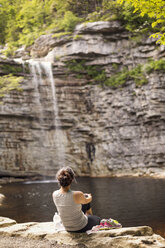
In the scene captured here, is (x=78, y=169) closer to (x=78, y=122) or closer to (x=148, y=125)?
(x=78, y=122)

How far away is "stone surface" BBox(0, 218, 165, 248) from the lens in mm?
4065

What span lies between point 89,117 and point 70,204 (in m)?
23.2

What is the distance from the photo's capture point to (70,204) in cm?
435

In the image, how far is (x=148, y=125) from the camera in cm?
2492

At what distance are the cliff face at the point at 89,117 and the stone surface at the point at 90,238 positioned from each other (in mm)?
20226

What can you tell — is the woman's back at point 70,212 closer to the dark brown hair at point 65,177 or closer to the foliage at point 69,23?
the dark brown hair at point 65,177

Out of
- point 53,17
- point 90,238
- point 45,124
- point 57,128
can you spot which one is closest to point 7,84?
point 45,124

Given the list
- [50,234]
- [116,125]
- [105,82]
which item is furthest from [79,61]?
[50,234]

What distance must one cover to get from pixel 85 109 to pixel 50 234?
23.3 m

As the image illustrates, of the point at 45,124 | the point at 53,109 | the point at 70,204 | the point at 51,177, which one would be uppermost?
the point at 70,204

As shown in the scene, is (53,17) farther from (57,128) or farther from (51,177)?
(51,177)

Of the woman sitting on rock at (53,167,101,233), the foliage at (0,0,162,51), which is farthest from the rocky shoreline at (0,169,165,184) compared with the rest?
the woman sitting on rock at (53,167,101,233)

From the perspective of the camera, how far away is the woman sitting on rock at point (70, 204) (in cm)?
429

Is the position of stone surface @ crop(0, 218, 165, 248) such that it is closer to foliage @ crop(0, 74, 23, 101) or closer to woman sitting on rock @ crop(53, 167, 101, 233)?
woman sitting on rock @ crop(53, 167, 101, 233)
